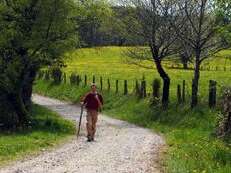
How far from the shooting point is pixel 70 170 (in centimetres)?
1576

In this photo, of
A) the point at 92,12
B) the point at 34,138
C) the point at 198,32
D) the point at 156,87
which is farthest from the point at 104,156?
the point at 156,87

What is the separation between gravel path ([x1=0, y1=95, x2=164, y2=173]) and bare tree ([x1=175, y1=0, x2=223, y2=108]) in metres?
5.78

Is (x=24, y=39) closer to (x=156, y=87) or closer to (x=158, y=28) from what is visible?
(x=158, y=28)

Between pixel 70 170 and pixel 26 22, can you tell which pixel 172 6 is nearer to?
pixel 26 22

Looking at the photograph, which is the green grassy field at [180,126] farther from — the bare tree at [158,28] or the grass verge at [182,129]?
the bare tree at [158,28]

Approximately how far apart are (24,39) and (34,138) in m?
5.96

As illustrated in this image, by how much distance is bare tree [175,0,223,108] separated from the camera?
3103 centimetres

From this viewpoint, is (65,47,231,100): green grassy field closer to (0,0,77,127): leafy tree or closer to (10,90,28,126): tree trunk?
(0,0,77,127): leafy tree

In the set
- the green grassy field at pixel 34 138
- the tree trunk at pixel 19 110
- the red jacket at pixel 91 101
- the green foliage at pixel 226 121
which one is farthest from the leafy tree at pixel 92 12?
the green foliage at pixel 226 121

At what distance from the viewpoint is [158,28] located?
34.7 m

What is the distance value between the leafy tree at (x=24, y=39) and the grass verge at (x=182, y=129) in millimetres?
6606

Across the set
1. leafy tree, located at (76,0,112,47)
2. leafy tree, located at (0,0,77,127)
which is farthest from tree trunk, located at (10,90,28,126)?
leafy tree, located at (76,0,112,47)

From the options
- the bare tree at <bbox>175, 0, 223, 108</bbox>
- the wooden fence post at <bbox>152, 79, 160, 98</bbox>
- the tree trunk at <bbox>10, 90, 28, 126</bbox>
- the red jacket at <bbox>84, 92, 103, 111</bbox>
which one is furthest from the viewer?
the wooden fence post at <bbox>152, 79, 160, 98</bbox>

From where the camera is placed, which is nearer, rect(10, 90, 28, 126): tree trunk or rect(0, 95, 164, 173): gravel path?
rect(0, 95, 164, 173): gravel path
